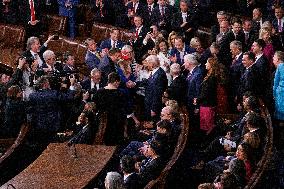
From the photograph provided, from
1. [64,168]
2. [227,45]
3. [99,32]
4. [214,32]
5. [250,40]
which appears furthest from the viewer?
[99,32]

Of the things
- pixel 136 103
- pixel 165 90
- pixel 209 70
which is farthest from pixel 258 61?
pixel 136 103

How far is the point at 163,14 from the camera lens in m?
12.1

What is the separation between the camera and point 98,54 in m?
11.0

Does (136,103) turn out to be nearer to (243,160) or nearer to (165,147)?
(165,147)

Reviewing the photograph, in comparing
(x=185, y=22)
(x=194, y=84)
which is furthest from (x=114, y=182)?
(x=185, y=22)

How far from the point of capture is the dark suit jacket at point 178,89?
9102 mm

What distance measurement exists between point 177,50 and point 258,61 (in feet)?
5.21

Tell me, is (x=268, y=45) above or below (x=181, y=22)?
below

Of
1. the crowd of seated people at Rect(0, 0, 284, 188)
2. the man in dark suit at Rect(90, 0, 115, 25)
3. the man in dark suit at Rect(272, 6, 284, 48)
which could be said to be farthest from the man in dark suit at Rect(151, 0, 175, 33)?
the man in dark suit at Rect(272, 6, 284, 48)

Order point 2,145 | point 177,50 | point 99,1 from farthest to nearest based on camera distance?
1. point 99,1
2. point 177,50
3. point 2,145

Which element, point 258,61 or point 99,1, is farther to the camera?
point 99,1

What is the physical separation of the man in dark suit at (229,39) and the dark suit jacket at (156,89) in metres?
1.03

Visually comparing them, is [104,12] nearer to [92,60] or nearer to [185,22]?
[185,22]

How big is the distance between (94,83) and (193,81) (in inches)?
57.4
